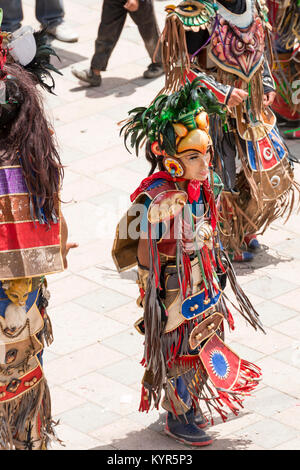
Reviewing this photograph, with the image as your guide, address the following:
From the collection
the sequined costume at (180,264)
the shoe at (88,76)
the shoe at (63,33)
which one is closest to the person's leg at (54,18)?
the shoe at (63,33)

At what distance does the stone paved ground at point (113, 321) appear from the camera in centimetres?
629

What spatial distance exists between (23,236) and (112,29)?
217 inches

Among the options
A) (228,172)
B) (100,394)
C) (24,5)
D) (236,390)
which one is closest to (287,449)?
(236,390)

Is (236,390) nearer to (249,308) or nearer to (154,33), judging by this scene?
(249,308)

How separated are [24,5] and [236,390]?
23.8 feet

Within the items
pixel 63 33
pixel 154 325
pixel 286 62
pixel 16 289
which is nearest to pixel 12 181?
pixel 16 289

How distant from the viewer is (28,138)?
17.3ft

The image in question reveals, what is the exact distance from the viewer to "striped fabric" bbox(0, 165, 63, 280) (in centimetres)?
527

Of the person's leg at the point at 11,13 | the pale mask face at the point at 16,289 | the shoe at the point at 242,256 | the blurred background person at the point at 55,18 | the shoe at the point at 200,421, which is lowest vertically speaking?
the shoe at the point at 242,256

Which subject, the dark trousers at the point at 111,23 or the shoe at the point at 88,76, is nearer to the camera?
the dark trousers at the point at 111,23

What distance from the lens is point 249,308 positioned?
6273 mm

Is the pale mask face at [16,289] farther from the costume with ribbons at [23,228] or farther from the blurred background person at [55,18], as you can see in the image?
the blurred background person at [55,18]

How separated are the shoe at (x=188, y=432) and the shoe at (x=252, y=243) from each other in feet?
7.17
